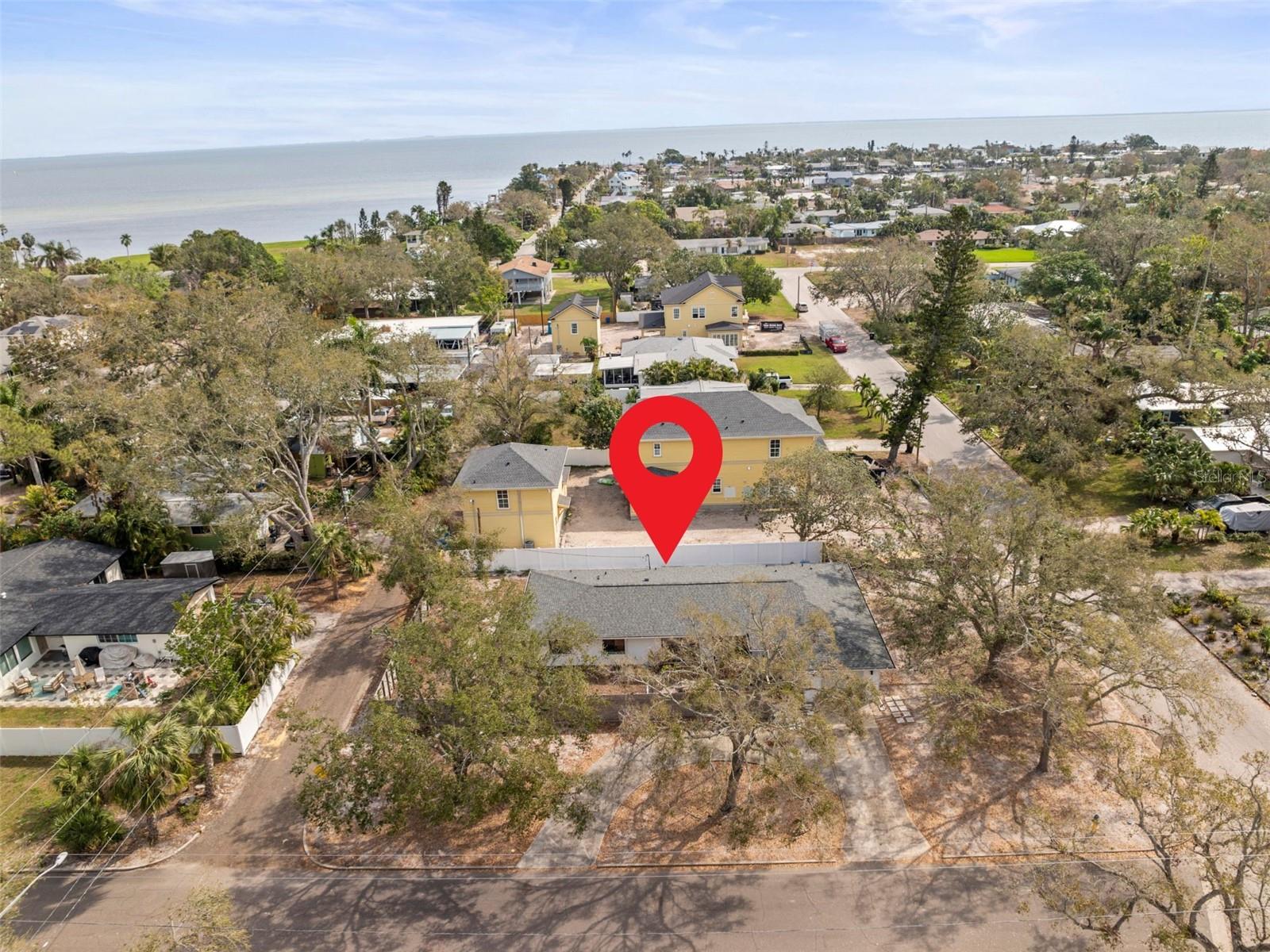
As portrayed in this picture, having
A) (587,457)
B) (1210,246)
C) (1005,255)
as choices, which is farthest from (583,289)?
(1210,246)

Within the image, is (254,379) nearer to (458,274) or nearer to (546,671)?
(546,671)

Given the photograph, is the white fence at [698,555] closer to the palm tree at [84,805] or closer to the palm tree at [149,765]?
the palm tree at [149,765]

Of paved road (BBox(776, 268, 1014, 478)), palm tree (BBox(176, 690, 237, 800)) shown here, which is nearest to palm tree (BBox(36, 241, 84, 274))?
paved road (BBox(776, 268, 1014, 478))

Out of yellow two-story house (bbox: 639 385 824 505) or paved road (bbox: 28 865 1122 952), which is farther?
yellow two-story house (bbox: 639 385 824 505)

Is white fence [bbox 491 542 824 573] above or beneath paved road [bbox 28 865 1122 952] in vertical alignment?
above

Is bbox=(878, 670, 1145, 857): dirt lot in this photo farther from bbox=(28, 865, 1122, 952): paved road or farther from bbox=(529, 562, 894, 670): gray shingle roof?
bbox=(529, 562, 894, 670): gray shingle roof

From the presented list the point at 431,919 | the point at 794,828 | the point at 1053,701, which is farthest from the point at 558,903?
the point at 1053,701

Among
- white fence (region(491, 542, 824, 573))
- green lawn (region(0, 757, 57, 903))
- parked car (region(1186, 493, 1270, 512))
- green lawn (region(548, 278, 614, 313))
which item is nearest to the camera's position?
green lawn (region(0, 757, 57, 903))
